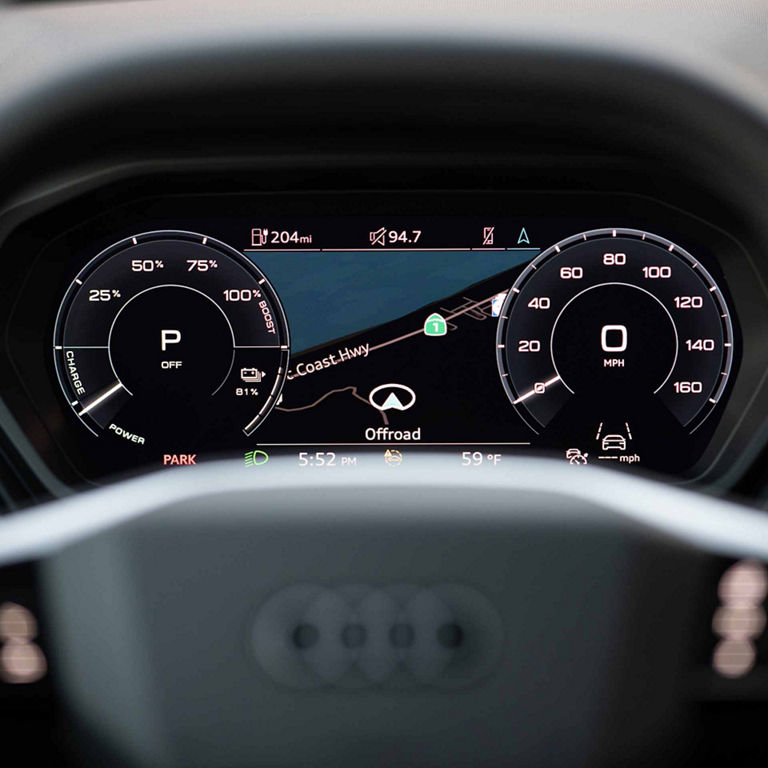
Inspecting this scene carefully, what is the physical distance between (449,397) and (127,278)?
72 cm

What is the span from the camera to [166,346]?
2191 mm

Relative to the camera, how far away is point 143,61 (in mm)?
1530

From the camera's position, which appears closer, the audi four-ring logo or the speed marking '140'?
the audi four-ring logo

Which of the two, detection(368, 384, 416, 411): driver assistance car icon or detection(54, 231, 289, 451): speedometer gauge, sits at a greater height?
detection(54, 231, 289, 451): speedometer gauge

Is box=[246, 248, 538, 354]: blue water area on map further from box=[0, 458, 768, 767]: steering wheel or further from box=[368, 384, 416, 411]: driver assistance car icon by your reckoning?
box=[0, 458, 768, 767]: steering wheel

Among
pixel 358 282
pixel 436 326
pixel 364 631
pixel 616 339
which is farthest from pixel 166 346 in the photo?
pixel 364 631

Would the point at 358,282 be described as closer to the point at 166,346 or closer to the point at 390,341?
the point at 390,341

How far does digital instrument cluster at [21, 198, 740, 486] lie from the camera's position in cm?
218

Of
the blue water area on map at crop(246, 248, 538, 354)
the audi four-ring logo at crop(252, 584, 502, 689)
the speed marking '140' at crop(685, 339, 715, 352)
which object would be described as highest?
the blue water area on map at crop(246, 248, 538, 354)

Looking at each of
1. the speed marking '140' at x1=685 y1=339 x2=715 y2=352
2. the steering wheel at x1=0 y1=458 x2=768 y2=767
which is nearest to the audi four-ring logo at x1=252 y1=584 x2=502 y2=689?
the steering wheel at x1=0 y1=458 x2=768 y2=767

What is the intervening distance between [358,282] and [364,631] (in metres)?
1.40

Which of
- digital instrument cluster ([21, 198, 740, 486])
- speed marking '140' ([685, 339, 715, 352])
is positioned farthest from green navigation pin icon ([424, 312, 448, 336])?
speed marking '140' ([685, 339, 715, 352])

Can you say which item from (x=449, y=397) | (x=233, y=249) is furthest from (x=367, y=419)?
(x=233, y=249)

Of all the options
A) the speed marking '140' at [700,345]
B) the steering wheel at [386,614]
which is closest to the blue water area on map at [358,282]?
the speed marking '140' at [700,345]
